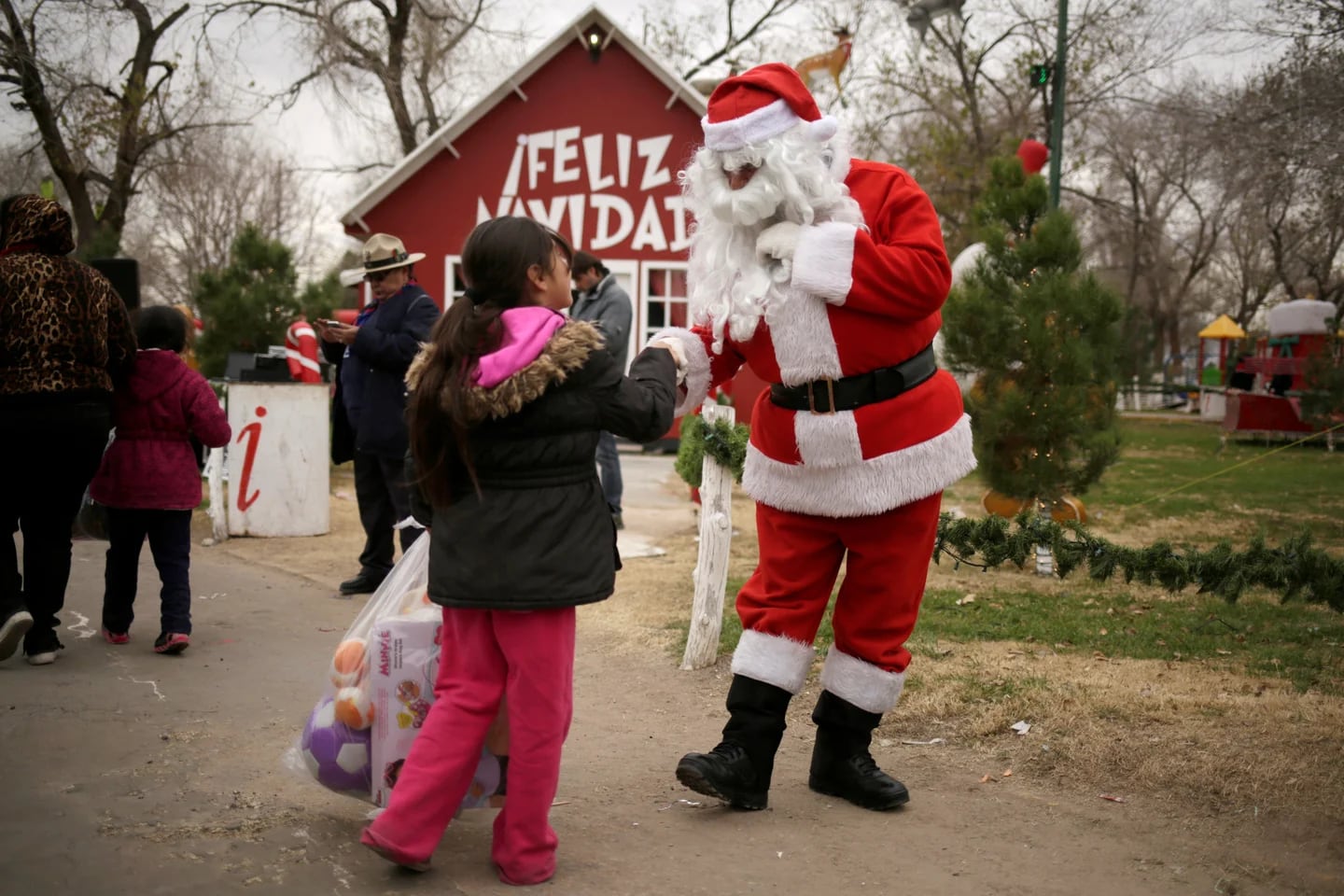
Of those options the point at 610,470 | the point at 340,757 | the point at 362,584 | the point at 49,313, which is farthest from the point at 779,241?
the point at 610,470

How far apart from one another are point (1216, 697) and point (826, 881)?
237 cm

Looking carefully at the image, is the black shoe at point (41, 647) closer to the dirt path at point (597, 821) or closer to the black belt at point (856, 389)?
the dirt path at point (597, 821)

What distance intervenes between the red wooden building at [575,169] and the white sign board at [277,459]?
28.7ft

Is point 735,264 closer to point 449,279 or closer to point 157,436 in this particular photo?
point 157,436

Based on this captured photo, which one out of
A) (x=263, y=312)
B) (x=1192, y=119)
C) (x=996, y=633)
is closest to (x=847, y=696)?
(x=996, y=633)

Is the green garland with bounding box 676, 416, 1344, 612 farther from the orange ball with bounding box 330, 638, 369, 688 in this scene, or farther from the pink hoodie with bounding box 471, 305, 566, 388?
the orange ball with bounding box 330, 638, 369, 688

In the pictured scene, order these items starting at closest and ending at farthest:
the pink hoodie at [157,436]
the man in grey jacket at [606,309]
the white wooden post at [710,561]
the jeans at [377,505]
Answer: the white wooden post at [710,561], the pink hoodie at [157,436], the jeans at [377,505], the man in grey jacket at [606,309]

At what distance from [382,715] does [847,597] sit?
1.38 metres

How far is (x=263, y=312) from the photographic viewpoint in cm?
1498

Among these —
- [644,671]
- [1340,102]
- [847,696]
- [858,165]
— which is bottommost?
[644,671]

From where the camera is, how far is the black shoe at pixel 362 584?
682cm

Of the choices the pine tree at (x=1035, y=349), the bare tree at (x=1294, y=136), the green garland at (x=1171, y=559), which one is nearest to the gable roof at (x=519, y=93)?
the bare tree at (x=1294, y=136)

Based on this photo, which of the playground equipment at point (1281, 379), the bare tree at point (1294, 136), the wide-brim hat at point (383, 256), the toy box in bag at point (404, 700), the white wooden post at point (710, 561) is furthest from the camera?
the playground equipment at point (1281, 379)

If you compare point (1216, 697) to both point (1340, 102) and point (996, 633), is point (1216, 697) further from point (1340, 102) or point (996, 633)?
point (1340, 102)
